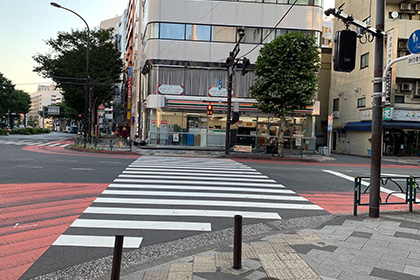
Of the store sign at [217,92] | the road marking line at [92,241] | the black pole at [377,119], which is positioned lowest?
the road marking line at [92,241]

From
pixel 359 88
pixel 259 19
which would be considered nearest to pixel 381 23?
pixel 259 19

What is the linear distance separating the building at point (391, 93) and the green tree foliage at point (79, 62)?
29.5 meters

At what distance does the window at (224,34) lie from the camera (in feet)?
91.7

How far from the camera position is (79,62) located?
122 feet

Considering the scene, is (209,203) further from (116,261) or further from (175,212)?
(116,261)

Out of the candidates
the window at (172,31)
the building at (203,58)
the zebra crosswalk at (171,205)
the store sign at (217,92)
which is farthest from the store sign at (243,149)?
the window at (172,31)

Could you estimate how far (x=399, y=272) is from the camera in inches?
156

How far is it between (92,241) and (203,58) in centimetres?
→ 2479

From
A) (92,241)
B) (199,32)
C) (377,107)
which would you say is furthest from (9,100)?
(377,107)

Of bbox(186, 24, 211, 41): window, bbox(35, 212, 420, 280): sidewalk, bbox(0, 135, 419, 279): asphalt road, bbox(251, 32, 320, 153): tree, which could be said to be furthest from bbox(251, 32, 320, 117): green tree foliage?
bbox(35, 212, 420, 280): sidewalk

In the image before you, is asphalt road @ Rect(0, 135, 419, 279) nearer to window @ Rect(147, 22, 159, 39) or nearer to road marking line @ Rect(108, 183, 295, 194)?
road marking line @ Rect(108, 183, 295, 194)

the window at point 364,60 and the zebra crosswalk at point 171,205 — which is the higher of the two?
the window at point 364,60

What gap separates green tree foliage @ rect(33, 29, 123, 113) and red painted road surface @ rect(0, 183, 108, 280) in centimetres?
3050

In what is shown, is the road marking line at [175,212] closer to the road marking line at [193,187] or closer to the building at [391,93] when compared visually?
the road marking line at [193,187]
